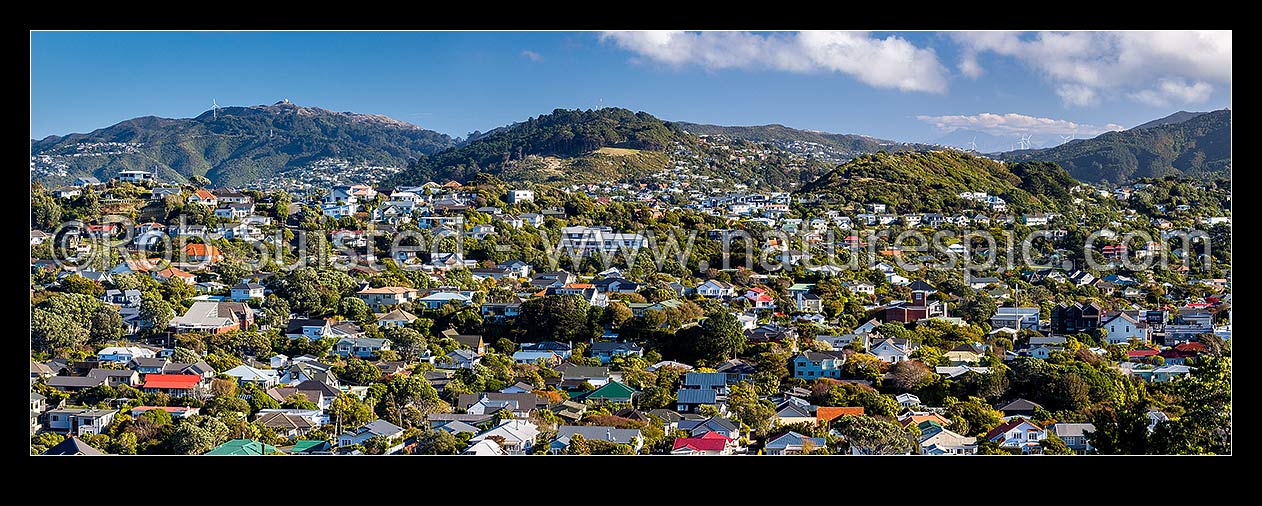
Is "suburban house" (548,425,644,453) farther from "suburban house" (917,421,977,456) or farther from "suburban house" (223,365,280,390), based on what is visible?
"suburban house" (223,365,280,390)

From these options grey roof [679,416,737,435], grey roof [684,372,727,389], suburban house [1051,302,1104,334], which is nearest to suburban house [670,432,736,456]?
grey roof [679,416,737,435]

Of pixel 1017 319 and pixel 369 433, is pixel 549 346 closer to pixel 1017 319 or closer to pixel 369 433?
pixel 369 433

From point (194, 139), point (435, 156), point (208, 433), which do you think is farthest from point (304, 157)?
point (208, 433)

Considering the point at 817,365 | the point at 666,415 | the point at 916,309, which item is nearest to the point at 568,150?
the point at 916,309

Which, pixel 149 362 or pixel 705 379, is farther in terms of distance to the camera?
pixel 149 362

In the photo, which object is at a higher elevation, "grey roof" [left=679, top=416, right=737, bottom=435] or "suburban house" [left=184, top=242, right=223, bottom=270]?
"suburban house" [left=184, top=242, right=223, bottom=270]
